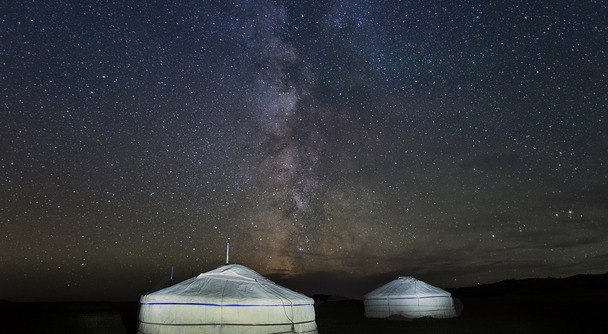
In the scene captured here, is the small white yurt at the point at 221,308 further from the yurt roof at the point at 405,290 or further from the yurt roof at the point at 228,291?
the yurt roof at the point at 405,290

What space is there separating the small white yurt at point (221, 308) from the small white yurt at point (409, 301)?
7965 mm

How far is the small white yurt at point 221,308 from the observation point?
7402 millimetres

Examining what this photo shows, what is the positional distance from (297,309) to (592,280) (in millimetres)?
68476

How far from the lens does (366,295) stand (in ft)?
53.9

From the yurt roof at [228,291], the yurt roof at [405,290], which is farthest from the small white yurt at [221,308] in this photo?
the yurt roof at [405,290]

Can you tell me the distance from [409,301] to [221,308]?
9.73 m

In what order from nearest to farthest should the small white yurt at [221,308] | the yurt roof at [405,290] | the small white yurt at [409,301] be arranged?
the small white yurt at [221,308]
the small white yurt at [409,301]
the yurt roof at [405,290]

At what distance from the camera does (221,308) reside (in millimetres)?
7438

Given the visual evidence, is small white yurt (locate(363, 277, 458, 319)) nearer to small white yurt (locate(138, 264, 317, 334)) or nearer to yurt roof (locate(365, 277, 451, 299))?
yurt roof (locate(365, 277, 451, 299))

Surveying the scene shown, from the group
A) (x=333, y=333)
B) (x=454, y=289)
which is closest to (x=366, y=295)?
(x=333, y=333)

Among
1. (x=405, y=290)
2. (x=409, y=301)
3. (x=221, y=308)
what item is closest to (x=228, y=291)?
(x=221, y=308)

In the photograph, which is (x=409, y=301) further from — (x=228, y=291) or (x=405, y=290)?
(x=228, y=291)

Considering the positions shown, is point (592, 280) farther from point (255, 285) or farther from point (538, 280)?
point (255, 285)

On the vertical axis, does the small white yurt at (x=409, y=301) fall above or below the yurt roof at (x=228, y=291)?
below
